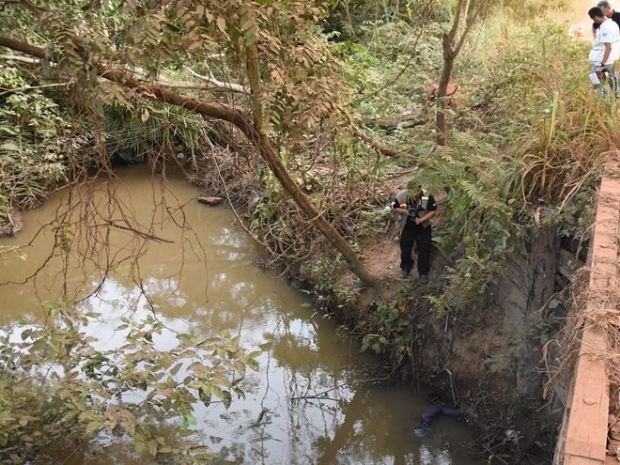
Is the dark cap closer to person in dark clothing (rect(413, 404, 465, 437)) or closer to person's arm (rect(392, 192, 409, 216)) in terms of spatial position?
person's arm (rect(392, 192, 409, 216))

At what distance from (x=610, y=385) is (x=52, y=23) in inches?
127

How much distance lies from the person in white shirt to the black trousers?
2213mm

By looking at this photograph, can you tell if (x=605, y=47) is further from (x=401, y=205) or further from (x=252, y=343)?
(x=252, y=343)

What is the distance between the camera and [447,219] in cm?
599

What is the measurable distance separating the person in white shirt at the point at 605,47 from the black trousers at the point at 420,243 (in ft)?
7.26

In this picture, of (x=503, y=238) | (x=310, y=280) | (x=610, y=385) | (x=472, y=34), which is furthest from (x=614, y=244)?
(x=472, y=34)

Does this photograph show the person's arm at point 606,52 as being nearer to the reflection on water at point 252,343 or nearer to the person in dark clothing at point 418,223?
the person in dark clothing at point 418,223

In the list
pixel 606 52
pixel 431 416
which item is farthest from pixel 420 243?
pixel 606 52

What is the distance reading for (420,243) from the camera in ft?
18.7

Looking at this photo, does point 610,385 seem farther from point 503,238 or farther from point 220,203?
point 220,203

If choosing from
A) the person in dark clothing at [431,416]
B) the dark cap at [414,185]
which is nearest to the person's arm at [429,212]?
the dark cap at [414,185]

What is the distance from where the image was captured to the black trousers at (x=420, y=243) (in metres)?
5.65

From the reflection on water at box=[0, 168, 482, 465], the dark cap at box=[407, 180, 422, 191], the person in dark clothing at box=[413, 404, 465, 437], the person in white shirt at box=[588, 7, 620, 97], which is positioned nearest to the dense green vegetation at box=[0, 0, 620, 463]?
the dark cap at box=[407, 180, 422, 191]

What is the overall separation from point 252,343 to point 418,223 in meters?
2.34
